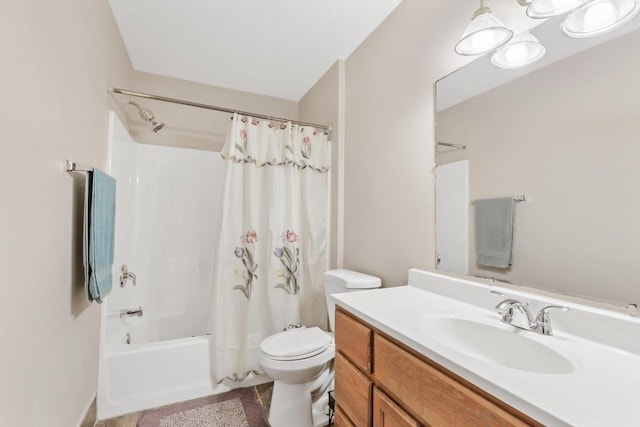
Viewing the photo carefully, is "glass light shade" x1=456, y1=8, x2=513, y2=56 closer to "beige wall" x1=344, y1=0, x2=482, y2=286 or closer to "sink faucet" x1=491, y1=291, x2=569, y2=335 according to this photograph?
"beige wall" x1=344, y1=0, x2=482, y2=286

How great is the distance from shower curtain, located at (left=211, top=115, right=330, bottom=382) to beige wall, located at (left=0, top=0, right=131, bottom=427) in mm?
747

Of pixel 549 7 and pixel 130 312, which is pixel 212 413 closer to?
pixel 130 312

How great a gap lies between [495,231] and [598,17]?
2.41ft

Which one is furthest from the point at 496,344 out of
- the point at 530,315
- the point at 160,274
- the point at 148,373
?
the point at 160,274

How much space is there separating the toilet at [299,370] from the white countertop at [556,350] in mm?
536

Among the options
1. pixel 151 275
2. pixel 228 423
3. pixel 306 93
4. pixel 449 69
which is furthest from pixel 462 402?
pixel 306 93

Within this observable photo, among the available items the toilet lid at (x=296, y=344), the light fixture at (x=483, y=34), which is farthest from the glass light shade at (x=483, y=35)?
the toilet lid at (x=296, y=344)

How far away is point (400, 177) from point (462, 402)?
3.85 ft

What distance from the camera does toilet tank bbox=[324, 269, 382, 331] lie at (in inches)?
65.5

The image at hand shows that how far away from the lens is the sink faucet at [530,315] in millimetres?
842

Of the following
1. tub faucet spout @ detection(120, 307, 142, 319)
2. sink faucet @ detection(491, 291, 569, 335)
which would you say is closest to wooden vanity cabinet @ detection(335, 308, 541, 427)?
sink faucet @ detection(491, 291, 569, 335)

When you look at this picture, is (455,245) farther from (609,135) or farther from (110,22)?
(110,22)

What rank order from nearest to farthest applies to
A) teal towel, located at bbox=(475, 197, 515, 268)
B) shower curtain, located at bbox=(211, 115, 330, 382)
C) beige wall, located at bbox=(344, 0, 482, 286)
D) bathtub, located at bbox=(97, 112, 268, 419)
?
teal towel, located at bbox=(475, 197, 515, 268) < beige wall, located at bbox=(344, 0, 482, 286) < bathtub, located at bbox=(97, 112, 268, 419) < shower curtain, located at bbox=(211, 115, 330, 382)

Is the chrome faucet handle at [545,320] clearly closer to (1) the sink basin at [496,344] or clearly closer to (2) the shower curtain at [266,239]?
(1) the sink basin at [496,344]
